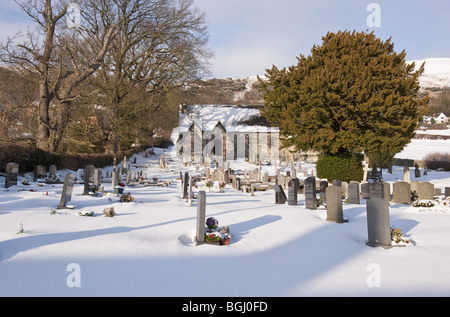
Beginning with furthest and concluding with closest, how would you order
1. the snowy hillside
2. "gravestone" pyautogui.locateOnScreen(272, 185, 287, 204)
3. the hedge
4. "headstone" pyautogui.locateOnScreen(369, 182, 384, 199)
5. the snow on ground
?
the snowy hillside < the hedge < "headstone" pyautogui.locateOnScreen(369, 182, 384, 199) < "gravestone" pyautogui.locateOnScreen(272, 185, 287, 204) < the snow on ground

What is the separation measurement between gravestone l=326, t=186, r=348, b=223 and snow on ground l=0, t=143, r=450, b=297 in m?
0.33

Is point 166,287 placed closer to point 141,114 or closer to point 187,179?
point 187,179

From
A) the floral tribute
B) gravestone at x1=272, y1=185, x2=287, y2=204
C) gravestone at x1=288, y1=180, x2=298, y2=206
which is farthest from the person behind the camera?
gravestone at x1=272, y1=185, x2=287, y2=204

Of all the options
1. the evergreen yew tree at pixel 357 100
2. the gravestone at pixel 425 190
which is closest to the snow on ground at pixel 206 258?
the gravestone at pixel 425 190

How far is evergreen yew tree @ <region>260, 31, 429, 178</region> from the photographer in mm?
18719

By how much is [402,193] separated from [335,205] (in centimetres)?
571

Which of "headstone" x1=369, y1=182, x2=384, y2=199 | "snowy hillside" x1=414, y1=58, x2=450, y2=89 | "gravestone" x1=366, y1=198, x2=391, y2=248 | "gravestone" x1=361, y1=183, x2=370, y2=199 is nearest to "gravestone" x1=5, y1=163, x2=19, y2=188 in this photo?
"gravestone" x1=366, y1=198, x2=391, y2=248

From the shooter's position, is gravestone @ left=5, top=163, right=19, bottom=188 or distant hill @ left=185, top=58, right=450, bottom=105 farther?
distant hill @ left=185, top=58, right=450, bottom=105

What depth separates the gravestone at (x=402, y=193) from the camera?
39.4 feet

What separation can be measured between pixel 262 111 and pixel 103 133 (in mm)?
14367

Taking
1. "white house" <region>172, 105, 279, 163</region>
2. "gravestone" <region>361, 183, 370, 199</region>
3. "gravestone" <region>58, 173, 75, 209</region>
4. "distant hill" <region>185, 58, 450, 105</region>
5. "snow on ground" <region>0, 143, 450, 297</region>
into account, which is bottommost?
"snow on ground" <region>0, 143, 450, 297</region>

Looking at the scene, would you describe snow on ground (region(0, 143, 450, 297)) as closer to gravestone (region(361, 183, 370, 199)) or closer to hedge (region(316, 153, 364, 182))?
gravestone (region(361, 183, 370, 199))

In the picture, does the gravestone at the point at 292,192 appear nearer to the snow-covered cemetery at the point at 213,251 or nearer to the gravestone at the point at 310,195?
the gravestone at the point at 310,195
